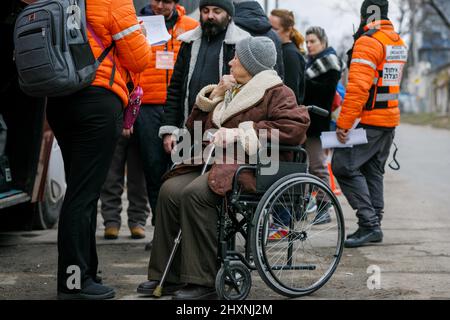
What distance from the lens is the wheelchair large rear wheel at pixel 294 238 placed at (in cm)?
482

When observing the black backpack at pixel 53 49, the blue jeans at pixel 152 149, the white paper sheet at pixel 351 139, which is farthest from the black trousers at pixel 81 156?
the white paper sheet at pixel 351 139

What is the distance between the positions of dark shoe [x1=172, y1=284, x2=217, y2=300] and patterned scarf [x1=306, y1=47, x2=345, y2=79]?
13.2 ft

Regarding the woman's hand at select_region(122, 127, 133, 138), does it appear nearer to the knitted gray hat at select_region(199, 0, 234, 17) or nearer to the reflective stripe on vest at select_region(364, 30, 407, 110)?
the knitted gray hat at select_region(199, 0, 234, 17)

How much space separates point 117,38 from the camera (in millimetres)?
4863

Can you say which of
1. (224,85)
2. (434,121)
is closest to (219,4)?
(224,85)

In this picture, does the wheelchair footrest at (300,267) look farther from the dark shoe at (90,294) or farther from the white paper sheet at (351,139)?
the white paper sheet at (351,139)

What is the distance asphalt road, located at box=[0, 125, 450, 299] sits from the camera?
531 cm

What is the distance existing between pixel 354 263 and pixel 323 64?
111 inches

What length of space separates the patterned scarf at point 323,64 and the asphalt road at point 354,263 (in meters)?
1.41

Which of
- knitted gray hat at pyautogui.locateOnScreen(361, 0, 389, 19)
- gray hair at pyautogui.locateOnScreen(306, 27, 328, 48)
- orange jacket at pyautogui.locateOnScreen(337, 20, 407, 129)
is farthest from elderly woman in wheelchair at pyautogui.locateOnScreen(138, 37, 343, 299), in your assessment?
gray hair at pyautogui.locateOnScreen(306, 27, 328, 48)

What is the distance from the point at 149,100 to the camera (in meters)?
7.01

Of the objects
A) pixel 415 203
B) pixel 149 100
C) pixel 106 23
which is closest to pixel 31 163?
pixel 149 100

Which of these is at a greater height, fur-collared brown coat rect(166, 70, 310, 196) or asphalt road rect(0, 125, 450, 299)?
fur-collared brown coat rect(166, 70, 310, 196)
